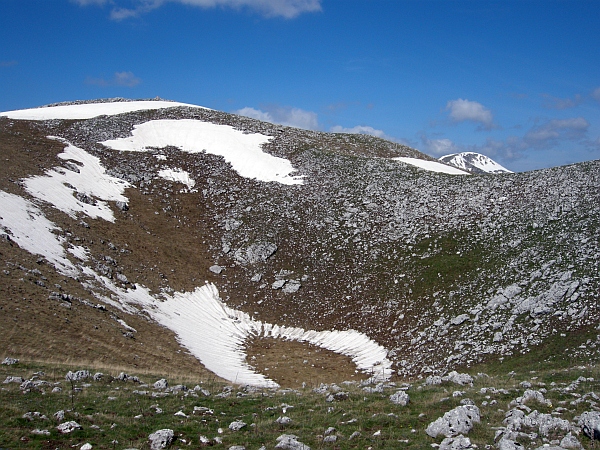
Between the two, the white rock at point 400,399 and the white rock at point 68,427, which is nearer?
the white rock at point 68,427

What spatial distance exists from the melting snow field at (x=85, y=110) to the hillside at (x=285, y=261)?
779 centimetres

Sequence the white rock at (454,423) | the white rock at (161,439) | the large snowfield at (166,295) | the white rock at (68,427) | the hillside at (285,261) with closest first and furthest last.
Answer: the white rock at (161,439), the white rock at (454,423), the white rock at (68,427), the hillside at (285,261), the large snowfield at (166,295)

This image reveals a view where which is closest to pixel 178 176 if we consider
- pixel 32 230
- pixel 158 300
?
pixel 32 230

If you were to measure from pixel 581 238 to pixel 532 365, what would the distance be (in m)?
13.7

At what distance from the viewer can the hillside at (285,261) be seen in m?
29.5

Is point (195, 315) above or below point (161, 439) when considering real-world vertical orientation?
above

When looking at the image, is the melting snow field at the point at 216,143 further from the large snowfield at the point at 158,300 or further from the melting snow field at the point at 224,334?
the melting snow field at the point at 224,334

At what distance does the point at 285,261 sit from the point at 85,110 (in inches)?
2104

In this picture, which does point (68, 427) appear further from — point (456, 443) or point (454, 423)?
point (454, 423)

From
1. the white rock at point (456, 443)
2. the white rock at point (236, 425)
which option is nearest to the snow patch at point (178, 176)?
the white rock at point (236, 425)

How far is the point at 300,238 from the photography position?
47.2m

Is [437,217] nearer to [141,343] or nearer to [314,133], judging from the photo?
[141,343]

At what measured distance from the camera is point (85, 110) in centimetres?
7719

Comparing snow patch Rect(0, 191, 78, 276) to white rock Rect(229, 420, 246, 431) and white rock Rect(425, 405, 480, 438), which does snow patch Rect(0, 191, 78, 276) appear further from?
white rock Rect(425, 405, 480, 438)
